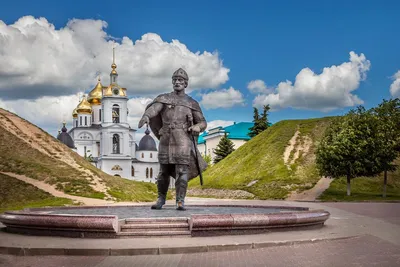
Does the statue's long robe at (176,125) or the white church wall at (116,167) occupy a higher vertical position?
the white church wall at (116,167)

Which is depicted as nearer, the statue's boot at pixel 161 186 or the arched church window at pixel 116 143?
the statue's boot at pixel 161 186

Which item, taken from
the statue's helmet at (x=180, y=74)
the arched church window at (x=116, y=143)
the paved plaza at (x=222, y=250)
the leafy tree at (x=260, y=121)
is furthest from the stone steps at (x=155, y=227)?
the arched church window at (x=116, y=143)

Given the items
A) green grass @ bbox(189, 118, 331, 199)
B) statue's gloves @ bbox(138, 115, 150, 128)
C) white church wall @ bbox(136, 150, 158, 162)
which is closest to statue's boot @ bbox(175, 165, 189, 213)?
statue's gloves @ bbox(138, 115, 150, 128)

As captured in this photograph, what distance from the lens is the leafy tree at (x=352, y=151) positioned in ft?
119

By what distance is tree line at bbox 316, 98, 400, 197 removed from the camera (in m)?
36.2

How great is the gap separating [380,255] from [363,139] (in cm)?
2969

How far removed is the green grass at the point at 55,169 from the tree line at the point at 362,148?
13.9 meters

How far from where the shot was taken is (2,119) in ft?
133

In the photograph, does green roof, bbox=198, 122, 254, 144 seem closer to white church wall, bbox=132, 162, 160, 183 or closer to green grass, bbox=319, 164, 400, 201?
white church wall, bbox=132, 162, 160, 183

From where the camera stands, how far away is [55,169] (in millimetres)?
34312

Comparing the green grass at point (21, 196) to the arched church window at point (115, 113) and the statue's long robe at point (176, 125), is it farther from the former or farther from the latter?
the arched church window at point (115, 113)

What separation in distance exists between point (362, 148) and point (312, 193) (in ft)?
23.8

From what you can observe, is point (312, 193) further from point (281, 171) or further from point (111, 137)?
point (111, 137)

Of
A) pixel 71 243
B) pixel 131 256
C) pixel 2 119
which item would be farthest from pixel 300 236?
pixel 2 119
